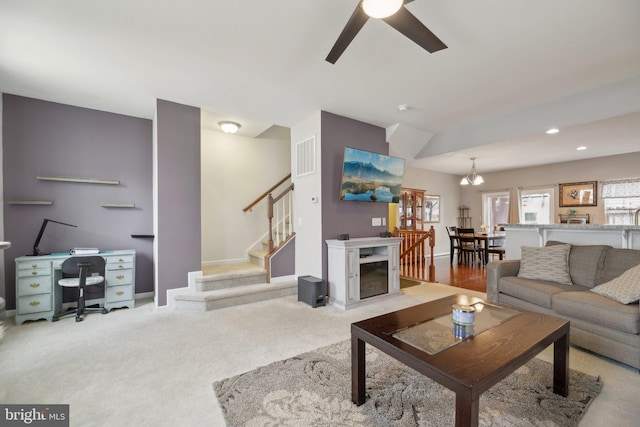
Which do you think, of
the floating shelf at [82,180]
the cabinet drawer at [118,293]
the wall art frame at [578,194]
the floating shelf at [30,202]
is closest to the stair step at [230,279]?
the cabinet drawer at [118,293]

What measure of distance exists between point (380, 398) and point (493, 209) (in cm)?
920

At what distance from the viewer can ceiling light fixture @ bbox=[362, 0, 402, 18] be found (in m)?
1.51

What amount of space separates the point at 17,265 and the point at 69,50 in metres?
2.45

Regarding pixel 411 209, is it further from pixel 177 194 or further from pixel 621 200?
pixel 177 194

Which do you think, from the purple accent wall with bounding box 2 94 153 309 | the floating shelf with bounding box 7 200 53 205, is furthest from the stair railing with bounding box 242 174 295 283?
the floating shelf with bounding box 7 200 53 205

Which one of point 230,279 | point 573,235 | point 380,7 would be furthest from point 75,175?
point 573,235

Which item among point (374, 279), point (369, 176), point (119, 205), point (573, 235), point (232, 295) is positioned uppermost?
point (369, 176)

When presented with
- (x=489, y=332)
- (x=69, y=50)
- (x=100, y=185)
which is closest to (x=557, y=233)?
(x=489, y=332)

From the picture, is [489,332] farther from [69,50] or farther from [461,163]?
[461,163]

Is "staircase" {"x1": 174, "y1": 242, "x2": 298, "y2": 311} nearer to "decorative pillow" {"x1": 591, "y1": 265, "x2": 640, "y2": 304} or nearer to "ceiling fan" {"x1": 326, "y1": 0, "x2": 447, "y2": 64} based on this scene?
"ceiling fan" {"x1": 326, "y1": 0, "x2": 447, "y2": 64}

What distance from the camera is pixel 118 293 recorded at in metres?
3.52

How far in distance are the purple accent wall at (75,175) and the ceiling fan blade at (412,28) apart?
402 centimetres

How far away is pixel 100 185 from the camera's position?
386cm

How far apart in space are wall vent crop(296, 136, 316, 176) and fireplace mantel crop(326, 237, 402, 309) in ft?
3.86
